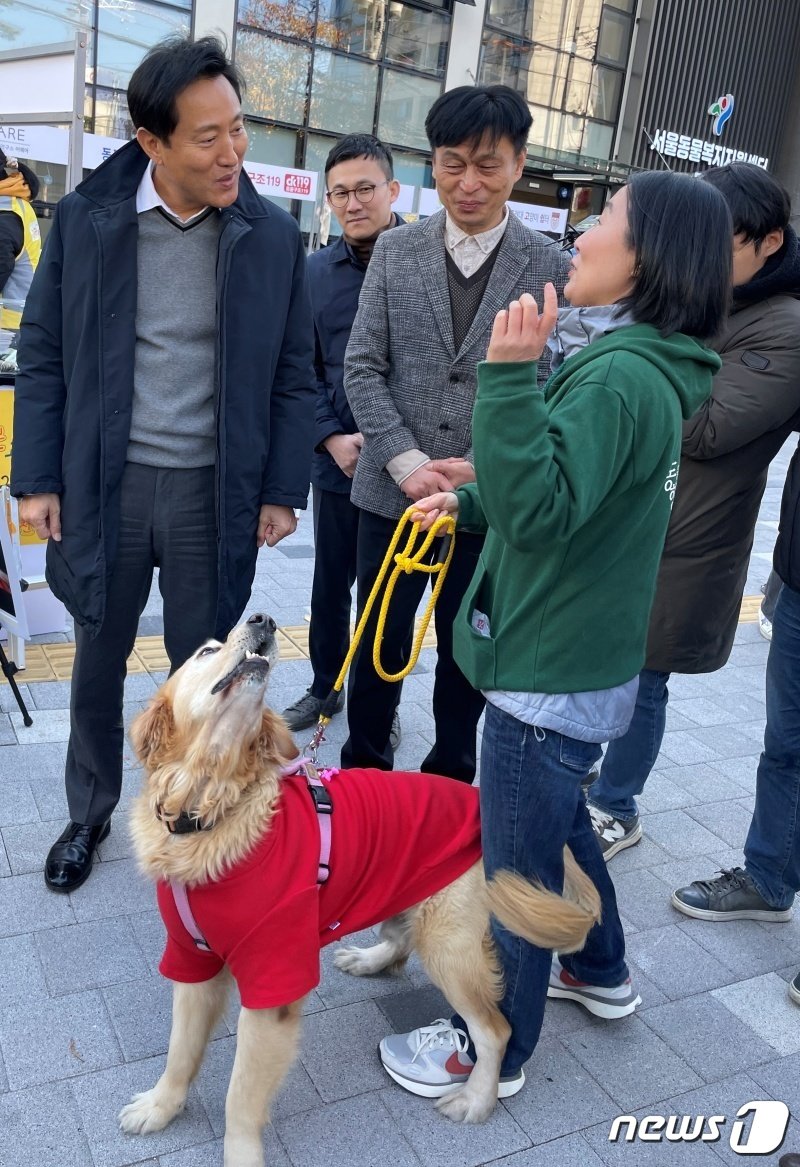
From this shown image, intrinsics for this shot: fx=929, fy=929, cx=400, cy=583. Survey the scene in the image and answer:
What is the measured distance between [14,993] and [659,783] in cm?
269

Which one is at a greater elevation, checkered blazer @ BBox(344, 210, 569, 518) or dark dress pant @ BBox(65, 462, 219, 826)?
checkered blazer @ BBox(344, 210, 569, 518)

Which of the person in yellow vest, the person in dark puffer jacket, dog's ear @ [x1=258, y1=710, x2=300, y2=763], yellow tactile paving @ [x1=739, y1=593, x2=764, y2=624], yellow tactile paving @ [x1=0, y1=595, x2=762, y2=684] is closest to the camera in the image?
dog's ear @ [x1=258, y1=710, x2=300, y2=763]

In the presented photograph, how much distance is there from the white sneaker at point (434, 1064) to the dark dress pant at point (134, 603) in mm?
1253

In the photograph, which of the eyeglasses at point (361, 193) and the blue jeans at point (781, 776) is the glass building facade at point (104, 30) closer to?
the eyeglasses at point (361, 193)

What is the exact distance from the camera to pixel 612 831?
349cm

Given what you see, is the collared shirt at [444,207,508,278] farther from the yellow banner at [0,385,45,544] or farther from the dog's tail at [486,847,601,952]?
the yellow banner at [0,385,45,544]

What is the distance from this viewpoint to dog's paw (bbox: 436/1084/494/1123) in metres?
2.24

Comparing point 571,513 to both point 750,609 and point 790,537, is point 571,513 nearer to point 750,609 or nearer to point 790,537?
point 790,537

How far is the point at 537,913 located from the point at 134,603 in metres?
1.54

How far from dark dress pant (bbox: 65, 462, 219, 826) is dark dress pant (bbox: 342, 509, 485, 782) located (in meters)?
0.61

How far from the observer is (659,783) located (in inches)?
160

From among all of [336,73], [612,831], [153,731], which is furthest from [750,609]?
[336,73]

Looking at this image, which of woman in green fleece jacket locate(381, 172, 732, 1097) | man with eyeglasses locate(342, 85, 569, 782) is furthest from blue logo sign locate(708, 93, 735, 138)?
woman in green fleece jacket locate(381, 172, 732, 1097)

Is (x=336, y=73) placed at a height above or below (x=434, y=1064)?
above
